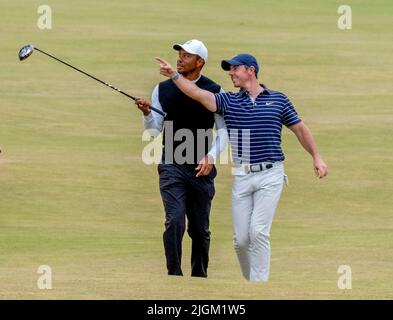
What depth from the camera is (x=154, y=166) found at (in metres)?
25.1

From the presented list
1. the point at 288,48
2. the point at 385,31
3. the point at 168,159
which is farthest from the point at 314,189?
the point at 385,31

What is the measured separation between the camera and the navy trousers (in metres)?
13.9

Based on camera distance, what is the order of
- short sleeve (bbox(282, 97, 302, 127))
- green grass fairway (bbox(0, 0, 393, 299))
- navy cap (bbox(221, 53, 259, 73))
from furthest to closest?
green grass fairway (bbox(0, 0, 393, 299)), navy cap (bbox(221, 53, 259, 73)), short sleeve (bbox(282, 97, 302, 127))

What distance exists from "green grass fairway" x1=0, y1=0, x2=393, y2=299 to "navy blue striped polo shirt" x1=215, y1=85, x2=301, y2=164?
1.12 meters

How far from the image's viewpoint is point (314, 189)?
23453 millimetres

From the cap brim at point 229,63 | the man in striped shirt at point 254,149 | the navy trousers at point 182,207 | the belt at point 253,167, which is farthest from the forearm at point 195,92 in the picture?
the navy trousers at point 182,207

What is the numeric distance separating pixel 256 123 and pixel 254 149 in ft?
0.74

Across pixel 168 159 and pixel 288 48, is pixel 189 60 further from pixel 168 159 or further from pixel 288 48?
pixel 288 48

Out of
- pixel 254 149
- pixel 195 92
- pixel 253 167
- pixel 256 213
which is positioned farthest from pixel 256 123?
pixel 256 213

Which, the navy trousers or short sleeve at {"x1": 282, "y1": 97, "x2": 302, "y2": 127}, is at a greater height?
short sleeve at {"x1": 282, "y1": 97, "x2": 302, "y2": 127}

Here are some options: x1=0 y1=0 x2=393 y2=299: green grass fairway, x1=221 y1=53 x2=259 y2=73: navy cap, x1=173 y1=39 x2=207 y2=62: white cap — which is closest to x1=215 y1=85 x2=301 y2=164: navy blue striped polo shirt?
x1=221 y1=53 x2=259 y2=73: navy cap

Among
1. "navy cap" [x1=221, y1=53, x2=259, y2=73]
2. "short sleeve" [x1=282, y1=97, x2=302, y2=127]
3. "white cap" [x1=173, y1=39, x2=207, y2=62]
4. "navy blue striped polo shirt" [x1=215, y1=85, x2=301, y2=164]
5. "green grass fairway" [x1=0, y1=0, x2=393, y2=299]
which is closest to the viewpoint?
"navy blue striped polo shirt" [x1=215, y1=85, x2=301, y2=164]

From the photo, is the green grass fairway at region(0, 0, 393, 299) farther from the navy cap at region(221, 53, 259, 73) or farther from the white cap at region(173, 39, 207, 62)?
the white cap at region(173, 39, 207, 62)

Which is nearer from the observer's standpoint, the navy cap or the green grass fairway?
the navy cap
